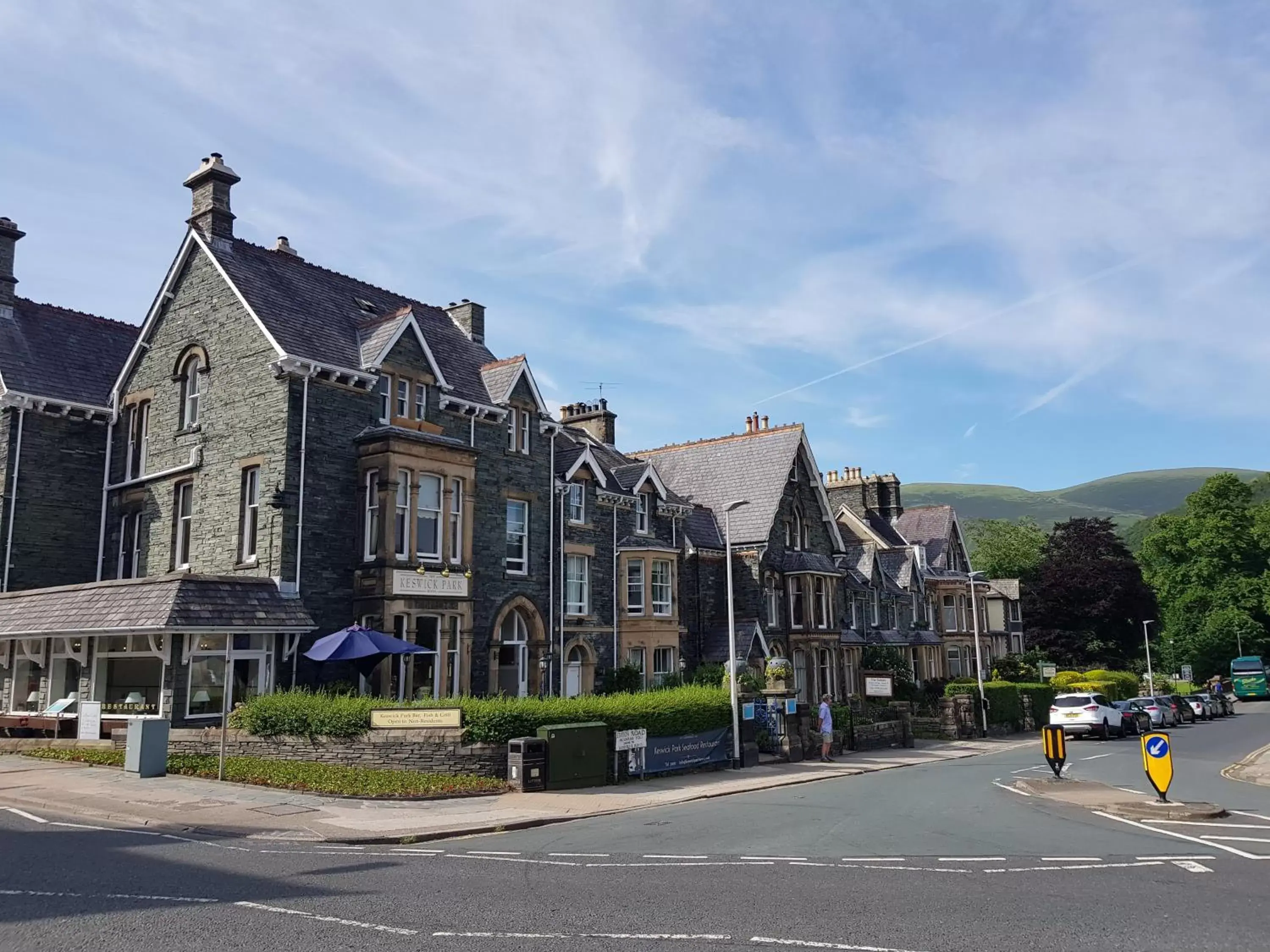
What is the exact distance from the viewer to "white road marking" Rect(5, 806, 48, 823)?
1499 cm

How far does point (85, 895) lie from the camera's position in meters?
9.92

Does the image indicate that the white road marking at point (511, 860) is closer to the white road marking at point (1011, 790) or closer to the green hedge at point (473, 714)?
the green hedge at point (473, 714)

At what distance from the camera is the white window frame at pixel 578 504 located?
3494cm

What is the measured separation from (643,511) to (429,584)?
496 inches

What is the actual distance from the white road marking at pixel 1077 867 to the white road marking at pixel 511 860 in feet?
16.5

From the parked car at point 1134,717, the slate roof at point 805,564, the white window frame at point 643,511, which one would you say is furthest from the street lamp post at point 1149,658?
the white window frame at point 643,511

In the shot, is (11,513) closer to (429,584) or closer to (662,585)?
(429,584)

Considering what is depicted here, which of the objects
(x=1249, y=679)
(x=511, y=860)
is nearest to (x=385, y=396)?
(x=511, y=860)

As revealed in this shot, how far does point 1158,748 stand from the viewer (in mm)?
17203

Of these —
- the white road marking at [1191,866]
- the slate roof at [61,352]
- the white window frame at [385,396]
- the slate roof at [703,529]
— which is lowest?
the white road marking at [1191,866]

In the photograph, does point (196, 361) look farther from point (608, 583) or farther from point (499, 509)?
point (608, 583)

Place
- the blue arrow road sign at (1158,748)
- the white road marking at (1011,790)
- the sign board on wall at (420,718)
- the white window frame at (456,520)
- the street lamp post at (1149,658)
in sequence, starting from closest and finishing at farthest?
the blue arrow road sign at (1158,748) < the white road marking at (1011,790) < the sign board on wall at (420,718) < the white window frame at (456,520) < the street lamp post at (1149,658)

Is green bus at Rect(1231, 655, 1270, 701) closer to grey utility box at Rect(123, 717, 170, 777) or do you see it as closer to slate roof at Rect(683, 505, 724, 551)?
slate roof at Rect(683, 505, 724, 551)

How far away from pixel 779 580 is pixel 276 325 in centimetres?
2404
